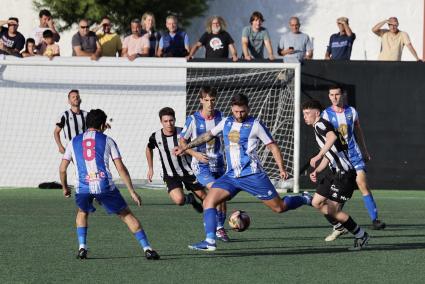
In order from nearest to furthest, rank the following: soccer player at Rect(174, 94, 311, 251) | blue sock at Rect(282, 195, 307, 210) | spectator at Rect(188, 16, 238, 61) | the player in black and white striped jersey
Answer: soccer player at Rect(174, 94, 311, 251) → blue sock at Rect(282, 195, 307, 210) → the player in black and white striped jersey → spectator at Rect(188, 16, 238, 61)

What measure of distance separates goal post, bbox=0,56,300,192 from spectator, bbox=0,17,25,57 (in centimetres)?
45

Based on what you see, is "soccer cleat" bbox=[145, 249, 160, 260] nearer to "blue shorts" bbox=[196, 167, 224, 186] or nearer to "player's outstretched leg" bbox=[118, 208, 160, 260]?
"player's outstretched leg" bbox=[118, 208, 160, 260]

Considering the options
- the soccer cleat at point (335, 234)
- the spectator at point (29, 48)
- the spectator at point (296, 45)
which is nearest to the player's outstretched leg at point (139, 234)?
the soccer cleat at point (335, 234)

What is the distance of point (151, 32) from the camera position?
19.0 meters

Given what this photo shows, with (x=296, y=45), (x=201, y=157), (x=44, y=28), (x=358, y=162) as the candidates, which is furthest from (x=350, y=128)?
(x=44, y=28)

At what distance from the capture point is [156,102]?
19625 mm

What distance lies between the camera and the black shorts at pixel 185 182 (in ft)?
42.2

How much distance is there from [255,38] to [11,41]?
4396mm

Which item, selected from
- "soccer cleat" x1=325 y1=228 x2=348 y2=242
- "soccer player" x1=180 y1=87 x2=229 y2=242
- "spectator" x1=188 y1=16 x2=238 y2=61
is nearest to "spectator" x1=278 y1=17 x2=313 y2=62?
"spectator" x1=188 y1=16 x2=238 y2=61

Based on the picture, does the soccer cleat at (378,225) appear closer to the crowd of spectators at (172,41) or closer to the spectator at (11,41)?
the crowd of spectators at (172,41)

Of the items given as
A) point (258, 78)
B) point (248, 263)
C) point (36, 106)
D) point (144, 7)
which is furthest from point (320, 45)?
point (248, 263)

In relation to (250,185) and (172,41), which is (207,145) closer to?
Result: (250,185)

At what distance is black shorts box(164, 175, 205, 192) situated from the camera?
12852 millimetres

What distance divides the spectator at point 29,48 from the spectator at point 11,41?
0.09m
